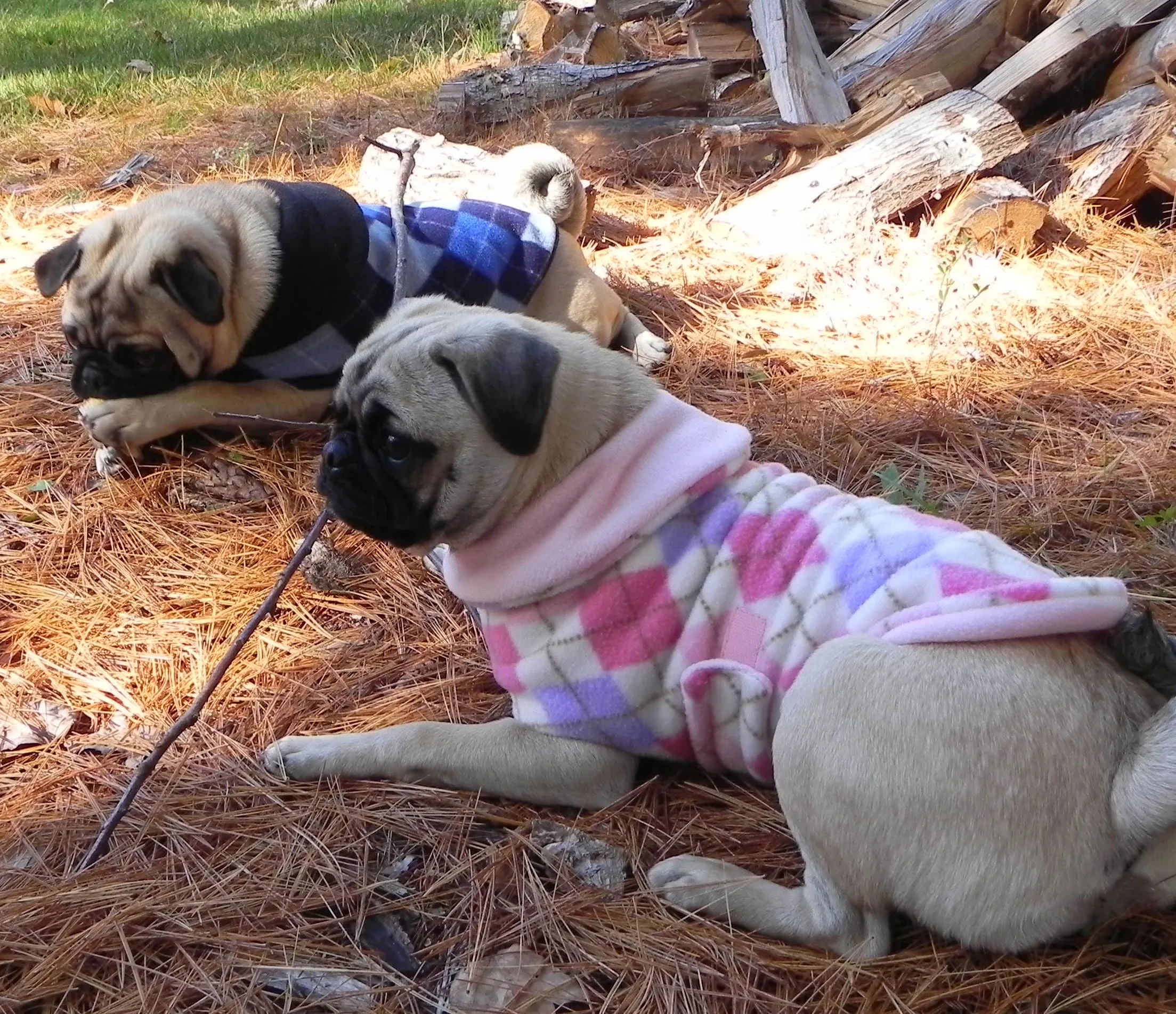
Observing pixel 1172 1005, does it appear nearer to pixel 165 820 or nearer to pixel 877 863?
pixel 877 863

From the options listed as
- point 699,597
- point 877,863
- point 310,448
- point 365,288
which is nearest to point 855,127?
point 365,288

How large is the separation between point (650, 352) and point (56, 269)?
9.37 feet

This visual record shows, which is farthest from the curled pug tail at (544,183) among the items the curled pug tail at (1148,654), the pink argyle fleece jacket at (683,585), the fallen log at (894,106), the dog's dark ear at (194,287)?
the curled pug tail at (1148,654)

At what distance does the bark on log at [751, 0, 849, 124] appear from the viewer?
8.03m

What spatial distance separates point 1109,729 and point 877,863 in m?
0.59

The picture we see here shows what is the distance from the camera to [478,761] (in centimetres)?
281

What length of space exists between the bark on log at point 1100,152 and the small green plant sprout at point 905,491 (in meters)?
3.98

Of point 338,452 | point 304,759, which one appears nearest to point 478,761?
point 304,759

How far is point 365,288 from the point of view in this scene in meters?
4.61

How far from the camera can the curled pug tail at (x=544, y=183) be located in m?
5.87

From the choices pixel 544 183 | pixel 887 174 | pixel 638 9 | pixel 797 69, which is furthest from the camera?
pixel 638 9

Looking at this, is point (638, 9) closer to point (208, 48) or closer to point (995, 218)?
point (208, 48)

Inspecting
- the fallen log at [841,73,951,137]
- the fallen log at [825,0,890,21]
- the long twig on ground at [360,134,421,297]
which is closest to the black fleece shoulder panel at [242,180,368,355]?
the long twig on ground at [360,134,421,297]

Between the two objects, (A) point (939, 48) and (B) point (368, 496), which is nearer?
(B) point (368, 496)
